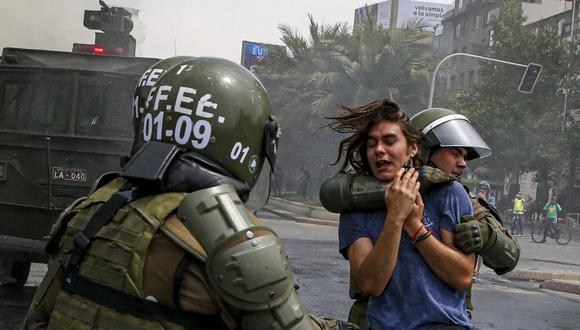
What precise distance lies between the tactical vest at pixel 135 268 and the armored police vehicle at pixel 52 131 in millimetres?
4904

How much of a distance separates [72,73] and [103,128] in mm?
613

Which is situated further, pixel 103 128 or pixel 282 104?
pixel 282 104

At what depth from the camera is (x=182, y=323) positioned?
1656 millimetres

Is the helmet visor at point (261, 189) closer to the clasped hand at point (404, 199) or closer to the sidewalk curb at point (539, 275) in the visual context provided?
the clasped hand at point (404, 199)

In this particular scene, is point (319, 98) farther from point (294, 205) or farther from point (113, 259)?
point (113, 259)

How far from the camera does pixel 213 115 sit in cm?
186

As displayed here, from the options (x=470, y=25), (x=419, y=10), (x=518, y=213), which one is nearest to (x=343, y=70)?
(x=518, y=213)

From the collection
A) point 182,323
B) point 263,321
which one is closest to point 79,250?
point 182,323

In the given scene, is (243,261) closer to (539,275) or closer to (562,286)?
(562,286)

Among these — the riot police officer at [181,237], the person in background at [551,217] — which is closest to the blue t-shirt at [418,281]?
the riot police officer at [181,237]

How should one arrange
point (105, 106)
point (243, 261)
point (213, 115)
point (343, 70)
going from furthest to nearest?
point (343, 70), point (105, 106), point (213, 115), point (243, 261)

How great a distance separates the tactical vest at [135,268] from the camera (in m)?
1.64

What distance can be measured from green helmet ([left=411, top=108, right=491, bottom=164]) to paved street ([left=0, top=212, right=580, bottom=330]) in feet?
12.9

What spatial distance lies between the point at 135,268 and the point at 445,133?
1774mm
